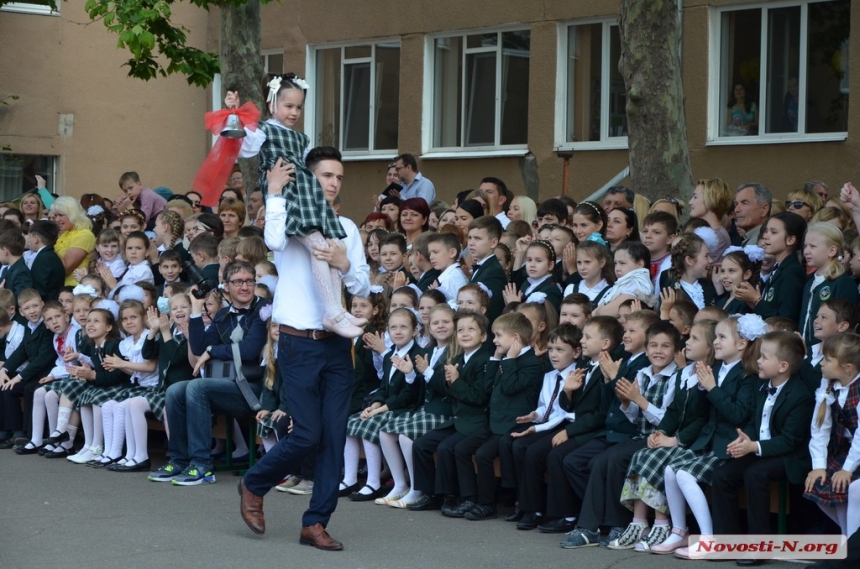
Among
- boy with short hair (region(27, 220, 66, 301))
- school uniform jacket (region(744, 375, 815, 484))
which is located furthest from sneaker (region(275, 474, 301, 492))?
boy with short hair (region(27, 220, 66, 301))

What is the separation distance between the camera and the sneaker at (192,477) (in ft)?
32.1

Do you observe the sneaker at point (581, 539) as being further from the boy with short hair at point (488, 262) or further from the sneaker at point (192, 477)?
the sneaker at point (192, 477)

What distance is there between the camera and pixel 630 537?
7602 millimetres

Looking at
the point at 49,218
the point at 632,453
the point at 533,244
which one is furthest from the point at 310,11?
the point at 632,453

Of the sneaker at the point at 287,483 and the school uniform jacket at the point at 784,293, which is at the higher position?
the school uniform jacket at the point at 784,293

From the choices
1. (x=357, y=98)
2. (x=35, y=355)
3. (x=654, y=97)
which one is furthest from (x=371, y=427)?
(x=357, y=98)

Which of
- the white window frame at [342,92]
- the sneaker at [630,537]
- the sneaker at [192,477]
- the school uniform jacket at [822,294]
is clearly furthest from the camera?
the white window frame at [342,92]

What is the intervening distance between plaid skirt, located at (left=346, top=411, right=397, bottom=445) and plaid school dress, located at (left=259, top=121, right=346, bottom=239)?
8.03ft

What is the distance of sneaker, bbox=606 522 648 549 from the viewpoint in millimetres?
7582

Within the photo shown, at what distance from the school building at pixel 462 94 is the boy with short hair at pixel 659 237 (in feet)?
19.6

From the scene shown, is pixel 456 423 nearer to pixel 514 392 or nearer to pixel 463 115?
pixel 514 392

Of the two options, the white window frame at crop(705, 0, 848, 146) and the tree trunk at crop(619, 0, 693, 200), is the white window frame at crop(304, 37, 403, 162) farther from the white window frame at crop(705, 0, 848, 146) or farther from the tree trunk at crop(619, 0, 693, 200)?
the tree trunk at crop(619, 0, 693, 200)

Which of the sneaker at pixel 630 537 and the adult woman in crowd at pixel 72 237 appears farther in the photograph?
the adult woman in crowd at pixel 72 237

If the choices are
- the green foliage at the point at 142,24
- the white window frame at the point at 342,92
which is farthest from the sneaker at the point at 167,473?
the white window frame at the point at 342,92
